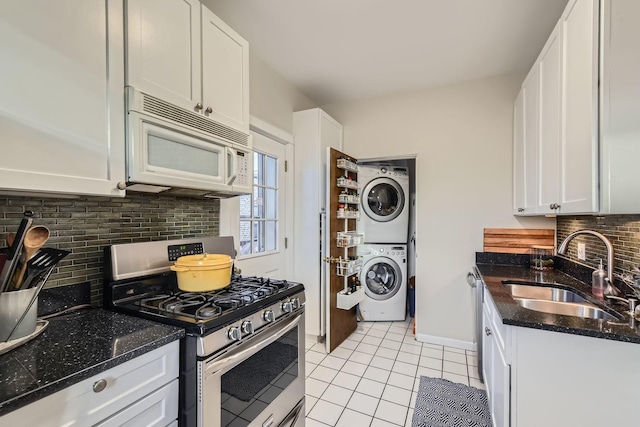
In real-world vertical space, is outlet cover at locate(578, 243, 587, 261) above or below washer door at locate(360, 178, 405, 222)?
below

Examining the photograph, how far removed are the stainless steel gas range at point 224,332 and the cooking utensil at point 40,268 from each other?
0.91 feet

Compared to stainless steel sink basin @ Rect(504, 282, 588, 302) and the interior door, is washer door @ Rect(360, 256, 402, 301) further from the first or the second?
stainless steel sink basin @ Rect(504, 282, 588, 302)

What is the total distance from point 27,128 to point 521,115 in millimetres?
2856

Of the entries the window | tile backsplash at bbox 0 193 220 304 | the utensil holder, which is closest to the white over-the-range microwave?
tile backsplash at bbox 0 193 220 304

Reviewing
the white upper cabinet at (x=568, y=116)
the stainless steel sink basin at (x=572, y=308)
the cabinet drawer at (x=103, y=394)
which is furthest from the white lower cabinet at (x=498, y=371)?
the cabinet drawer at (x=103, y=394)

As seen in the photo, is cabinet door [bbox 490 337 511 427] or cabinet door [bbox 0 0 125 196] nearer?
cabinet door [bbox 0 0 125 196]

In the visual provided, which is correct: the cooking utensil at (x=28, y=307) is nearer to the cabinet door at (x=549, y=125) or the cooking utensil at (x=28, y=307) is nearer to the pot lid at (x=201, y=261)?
the pot lid at (x=201, y=261)

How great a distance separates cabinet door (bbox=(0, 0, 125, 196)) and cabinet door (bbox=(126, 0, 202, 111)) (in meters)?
0.06

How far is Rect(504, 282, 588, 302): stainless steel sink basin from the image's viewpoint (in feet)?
5.91

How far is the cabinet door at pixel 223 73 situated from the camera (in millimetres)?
1508

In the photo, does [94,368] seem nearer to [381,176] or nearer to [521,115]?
[521,115]

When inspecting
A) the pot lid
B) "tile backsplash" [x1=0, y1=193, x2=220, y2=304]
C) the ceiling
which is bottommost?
the pot lid

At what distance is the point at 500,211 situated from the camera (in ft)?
8.79

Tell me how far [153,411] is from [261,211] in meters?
1.70
